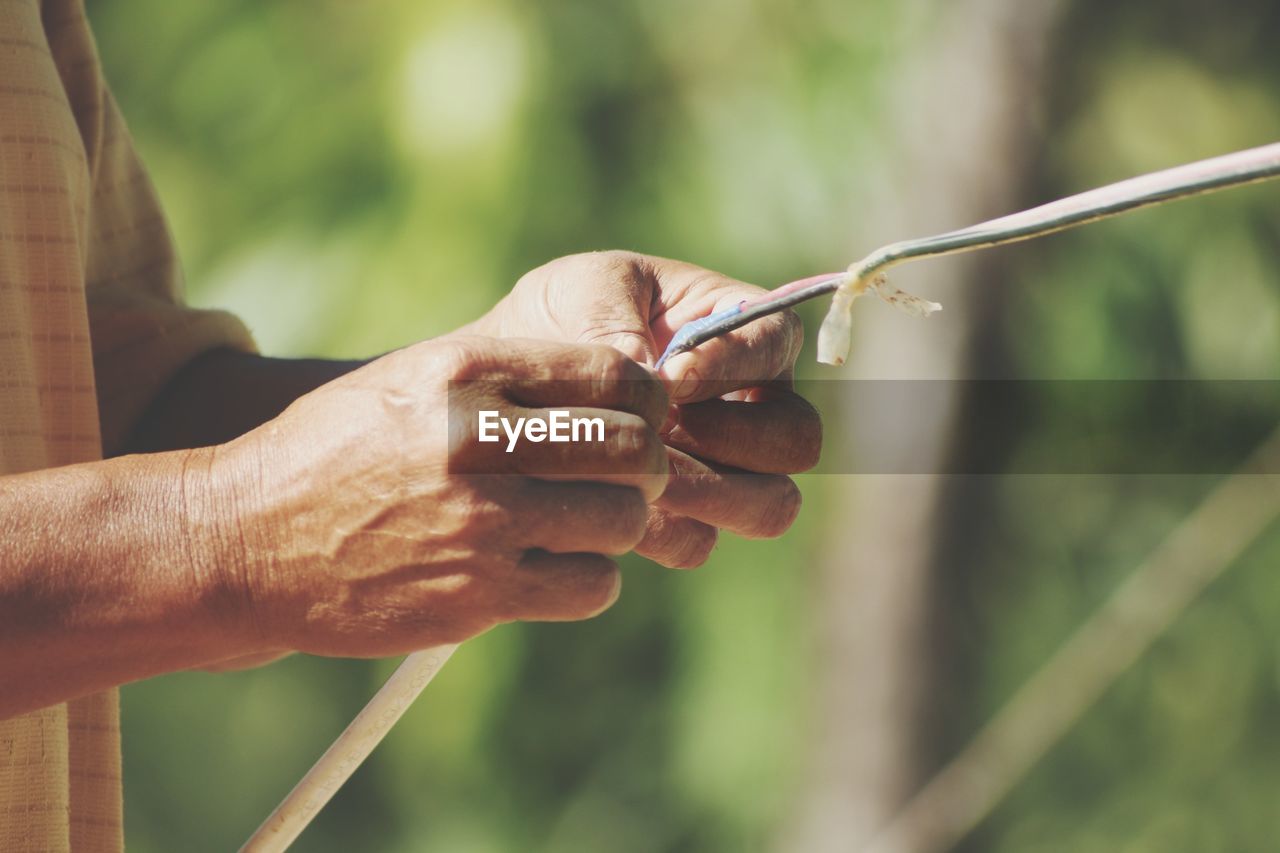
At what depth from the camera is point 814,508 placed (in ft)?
Result: 8.48

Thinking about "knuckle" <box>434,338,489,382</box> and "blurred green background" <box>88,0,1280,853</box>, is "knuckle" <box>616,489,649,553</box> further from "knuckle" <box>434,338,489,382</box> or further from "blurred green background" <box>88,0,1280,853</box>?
"blurred green background" <box>88,0,1280,853</box>

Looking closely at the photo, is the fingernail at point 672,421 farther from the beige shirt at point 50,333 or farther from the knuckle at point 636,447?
the beige shirt at point 50,333

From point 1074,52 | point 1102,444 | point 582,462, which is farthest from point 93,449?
point 1102,444

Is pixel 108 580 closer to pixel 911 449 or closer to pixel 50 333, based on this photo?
pixel 50 333

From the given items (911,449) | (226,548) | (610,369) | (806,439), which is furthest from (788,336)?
(911,449)

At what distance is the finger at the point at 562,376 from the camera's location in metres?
0.64

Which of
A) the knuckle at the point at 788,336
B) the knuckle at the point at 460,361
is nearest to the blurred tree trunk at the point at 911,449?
the knuckle at the point at 788,336

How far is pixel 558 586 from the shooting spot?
65 cm

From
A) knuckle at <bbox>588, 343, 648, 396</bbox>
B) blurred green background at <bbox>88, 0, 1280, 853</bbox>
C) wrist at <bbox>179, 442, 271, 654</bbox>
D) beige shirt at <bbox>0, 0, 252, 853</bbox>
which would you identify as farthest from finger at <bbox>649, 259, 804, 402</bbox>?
blurred green background at <bbox>88, 0, 1280, 853</bbox>

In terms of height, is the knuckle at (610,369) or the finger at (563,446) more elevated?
the knuckle at (610,369)

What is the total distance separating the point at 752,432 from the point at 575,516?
0.21 metres

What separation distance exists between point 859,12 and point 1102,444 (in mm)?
1063

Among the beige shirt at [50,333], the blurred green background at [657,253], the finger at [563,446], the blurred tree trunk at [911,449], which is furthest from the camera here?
the blurred green background at [657,253]

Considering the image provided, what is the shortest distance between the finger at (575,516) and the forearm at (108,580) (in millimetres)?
147
